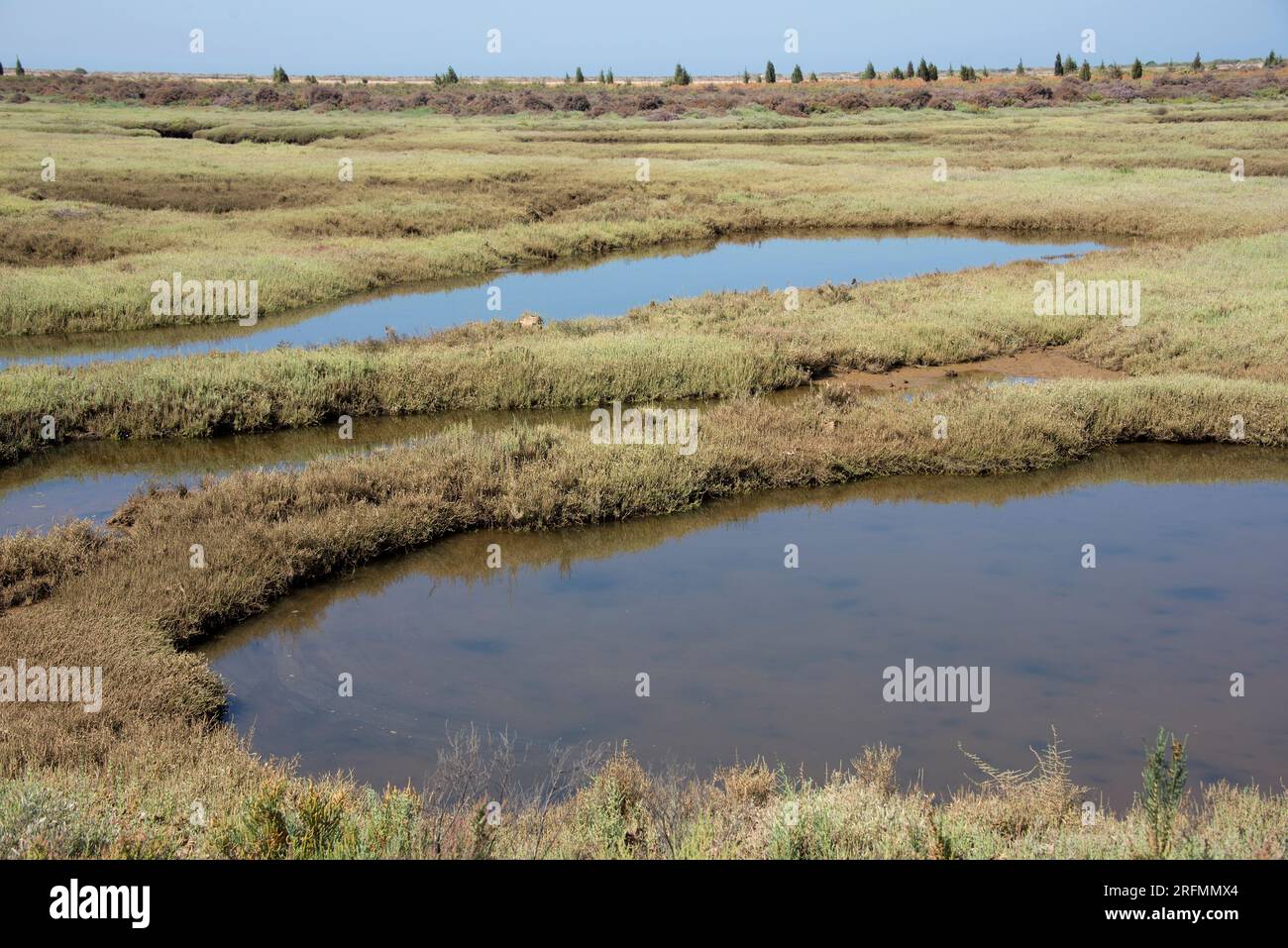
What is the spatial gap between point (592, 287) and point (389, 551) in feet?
53.5

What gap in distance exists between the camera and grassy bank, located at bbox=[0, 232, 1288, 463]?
1591 centimetres

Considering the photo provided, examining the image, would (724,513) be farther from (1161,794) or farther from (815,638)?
(1161,794)

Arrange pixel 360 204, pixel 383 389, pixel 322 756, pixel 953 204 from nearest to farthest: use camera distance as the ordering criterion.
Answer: pixel 322 756 → pixel 383 389 → pixel 360 204 → pixel 953 204

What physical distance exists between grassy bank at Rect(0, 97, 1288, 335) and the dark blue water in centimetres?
132

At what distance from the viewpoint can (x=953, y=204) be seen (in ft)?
125

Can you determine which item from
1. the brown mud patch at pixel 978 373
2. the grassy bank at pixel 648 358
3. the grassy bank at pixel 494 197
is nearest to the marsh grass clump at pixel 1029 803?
the grassy bank at pixel 648 358

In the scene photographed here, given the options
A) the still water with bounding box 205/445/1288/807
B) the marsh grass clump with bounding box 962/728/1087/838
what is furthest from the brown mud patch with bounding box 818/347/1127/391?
the marsh grass clump with bounding box 962/728/1087/838

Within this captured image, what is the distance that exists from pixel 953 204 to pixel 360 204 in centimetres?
2130

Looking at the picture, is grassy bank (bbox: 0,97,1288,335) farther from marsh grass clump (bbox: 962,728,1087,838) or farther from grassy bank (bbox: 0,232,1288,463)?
marsh grass clump (bbox: 962,728,1087,838)

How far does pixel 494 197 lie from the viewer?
3788 centimetres

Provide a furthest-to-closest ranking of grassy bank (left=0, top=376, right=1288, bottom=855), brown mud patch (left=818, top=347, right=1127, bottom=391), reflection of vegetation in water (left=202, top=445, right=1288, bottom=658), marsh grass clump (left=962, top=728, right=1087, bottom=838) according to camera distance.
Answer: brown mud patch (left=818, top=347, right=1127, bottom=391) < reflection of vegetation in water (left=202, top=445, right=1288, bottom=658) < marsh grass clump (left=962, top=728, right=1087, bottom=838) < grassy bank (left=0, top=376, right=1288, bottom=855)

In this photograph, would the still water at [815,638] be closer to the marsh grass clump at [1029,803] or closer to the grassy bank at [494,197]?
the marsh grass clump at [1029,803]
